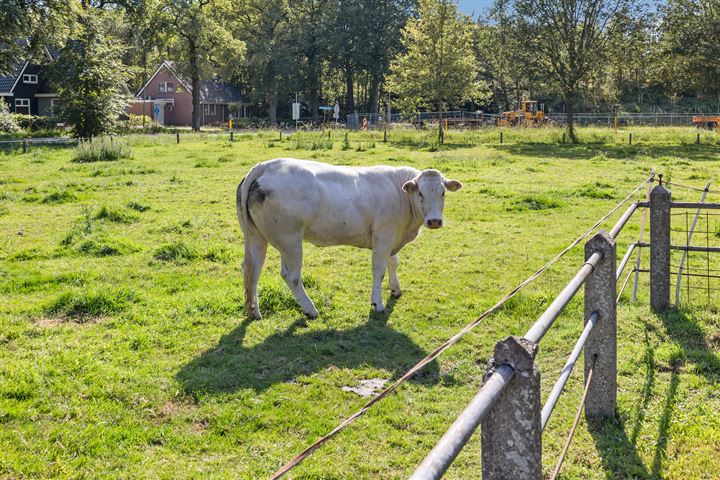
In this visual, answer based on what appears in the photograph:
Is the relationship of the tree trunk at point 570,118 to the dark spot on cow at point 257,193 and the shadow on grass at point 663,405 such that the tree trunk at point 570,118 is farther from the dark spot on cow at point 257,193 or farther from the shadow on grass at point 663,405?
the dark spot on cow at point 257,193

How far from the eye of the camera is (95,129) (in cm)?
3634

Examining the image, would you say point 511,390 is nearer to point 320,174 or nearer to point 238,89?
point 320,174

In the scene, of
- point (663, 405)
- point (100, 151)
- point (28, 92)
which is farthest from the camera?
point (28, 92)

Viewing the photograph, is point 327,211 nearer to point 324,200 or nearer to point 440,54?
point 324,200

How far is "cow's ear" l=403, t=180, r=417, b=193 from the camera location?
8320 mm

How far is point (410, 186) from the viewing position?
8375 mm

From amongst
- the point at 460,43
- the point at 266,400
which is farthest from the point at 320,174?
the point at 460,43

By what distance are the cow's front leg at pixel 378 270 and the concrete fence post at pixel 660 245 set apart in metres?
3.15

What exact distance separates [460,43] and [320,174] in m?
34.9

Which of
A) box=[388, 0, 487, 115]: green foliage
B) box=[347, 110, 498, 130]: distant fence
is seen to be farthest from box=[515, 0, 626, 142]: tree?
box=[347, 110, 498, 130]: distant fence

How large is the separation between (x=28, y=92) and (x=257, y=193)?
2458 inches

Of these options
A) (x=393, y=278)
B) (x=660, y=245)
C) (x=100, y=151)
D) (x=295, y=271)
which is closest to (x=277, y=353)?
(x=295, y=271)

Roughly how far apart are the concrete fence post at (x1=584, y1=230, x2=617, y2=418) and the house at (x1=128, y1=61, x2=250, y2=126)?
72.4 metres

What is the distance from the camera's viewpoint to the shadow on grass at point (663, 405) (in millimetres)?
4766
